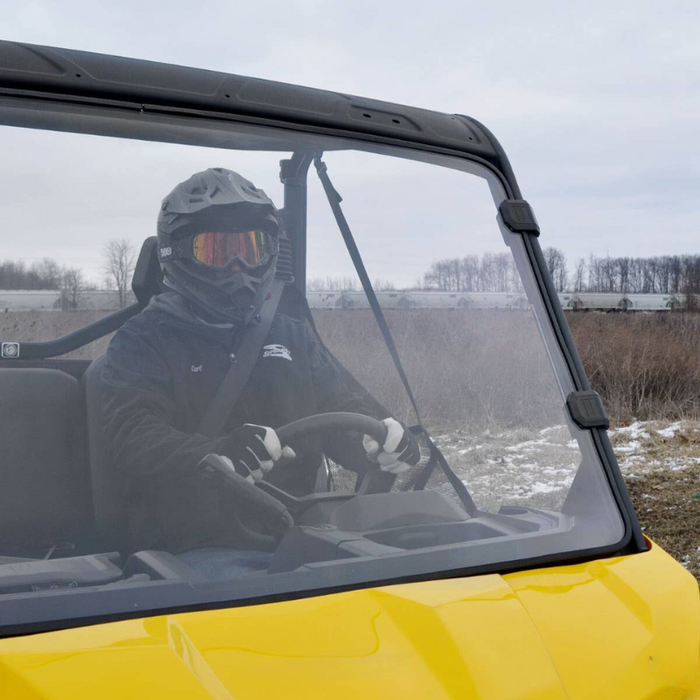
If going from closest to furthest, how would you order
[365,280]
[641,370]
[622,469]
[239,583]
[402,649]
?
[402,649] → [239,583] → [365,280] → [622,469] → [641,370]

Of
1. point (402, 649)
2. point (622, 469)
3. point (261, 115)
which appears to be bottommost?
point (622, 469)

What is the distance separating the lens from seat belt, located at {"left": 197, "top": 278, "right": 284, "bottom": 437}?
143 centimetres

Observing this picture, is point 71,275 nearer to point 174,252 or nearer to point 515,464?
point 174,252

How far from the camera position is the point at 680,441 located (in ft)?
26.3

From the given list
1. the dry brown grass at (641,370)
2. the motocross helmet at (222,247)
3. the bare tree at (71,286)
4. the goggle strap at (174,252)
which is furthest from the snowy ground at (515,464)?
the dry brown grass at (641,370)

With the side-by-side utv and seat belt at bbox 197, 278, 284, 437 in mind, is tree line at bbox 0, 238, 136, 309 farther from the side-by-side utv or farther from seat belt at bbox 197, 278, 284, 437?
seat belt at bbox 197, 278, 284, 437

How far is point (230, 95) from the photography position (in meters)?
1.53

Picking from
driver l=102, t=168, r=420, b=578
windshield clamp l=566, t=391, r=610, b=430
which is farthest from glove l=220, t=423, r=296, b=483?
windshield clamp l=566, t=391, r=610, b=430

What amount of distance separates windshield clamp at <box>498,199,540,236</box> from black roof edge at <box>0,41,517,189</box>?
6cm

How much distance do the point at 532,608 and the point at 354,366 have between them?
0.62 meters

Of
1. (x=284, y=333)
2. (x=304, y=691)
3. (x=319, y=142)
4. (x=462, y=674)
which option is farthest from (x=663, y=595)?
(x=319, y=142)

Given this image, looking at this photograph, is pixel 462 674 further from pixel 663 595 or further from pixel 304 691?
pixel 663 595

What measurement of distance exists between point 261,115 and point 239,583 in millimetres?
832

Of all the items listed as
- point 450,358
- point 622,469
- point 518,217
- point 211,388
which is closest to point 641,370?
point 622,469
